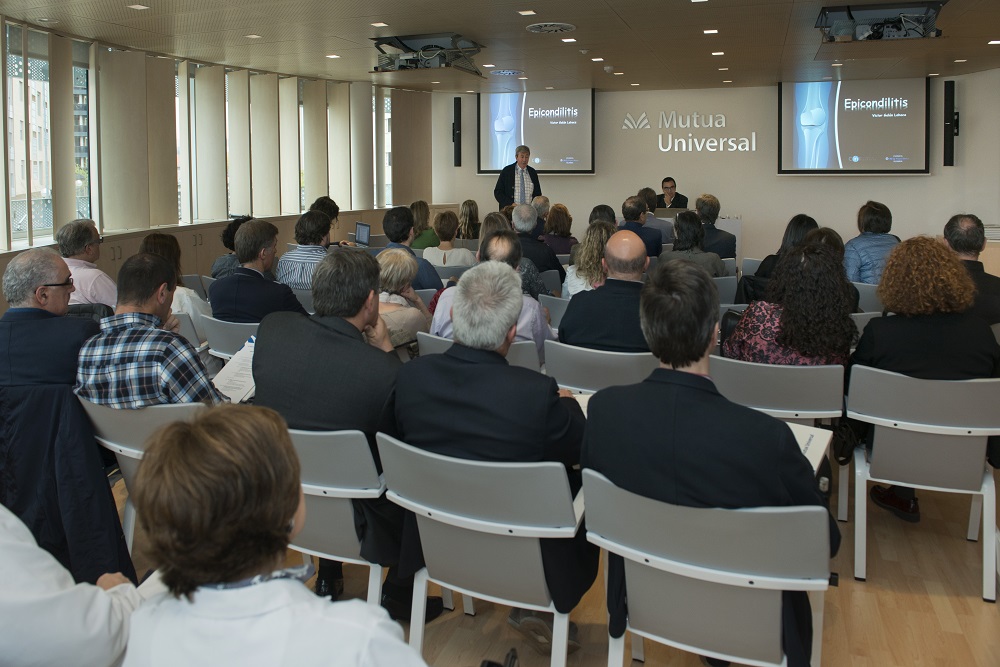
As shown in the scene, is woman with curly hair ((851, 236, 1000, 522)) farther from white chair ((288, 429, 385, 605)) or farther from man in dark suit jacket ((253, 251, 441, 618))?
white chair ((288, 429, 385, 605))

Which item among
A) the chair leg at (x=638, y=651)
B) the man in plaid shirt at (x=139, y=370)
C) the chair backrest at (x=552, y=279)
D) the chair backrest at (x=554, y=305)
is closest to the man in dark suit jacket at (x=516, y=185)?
the chair backrest at (x=552, y=279)

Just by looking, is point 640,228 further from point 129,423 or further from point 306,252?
point 129,423

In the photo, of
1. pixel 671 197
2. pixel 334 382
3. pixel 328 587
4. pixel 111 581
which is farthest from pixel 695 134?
pixel 111 581

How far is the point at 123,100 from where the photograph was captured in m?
9.54

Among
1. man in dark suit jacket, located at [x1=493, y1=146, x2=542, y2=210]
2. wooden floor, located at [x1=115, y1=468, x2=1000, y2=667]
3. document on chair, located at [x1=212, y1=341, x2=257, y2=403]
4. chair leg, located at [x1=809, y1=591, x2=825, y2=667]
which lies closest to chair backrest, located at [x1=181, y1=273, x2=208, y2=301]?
wooden floor, located at [x1=115, y1=468, x2=1000, y2=667]

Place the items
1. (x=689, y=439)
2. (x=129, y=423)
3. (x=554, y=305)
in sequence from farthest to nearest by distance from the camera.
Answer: (x=554, y=305)
(x=129, y=423)
(x=689, y=439)

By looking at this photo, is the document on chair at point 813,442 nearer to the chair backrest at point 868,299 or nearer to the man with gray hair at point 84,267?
the chair backrest at point 868,299

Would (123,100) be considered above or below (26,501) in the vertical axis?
above

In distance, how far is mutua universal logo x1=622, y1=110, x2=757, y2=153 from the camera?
46.6 ft

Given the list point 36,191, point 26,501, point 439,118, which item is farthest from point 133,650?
point 439,118

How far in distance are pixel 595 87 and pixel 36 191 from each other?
8.67 metres

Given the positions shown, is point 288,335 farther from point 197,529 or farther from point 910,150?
point 910,150

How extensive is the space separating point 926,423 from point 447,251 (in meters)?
4.15

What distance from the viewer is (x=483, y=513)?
237 centimetres
